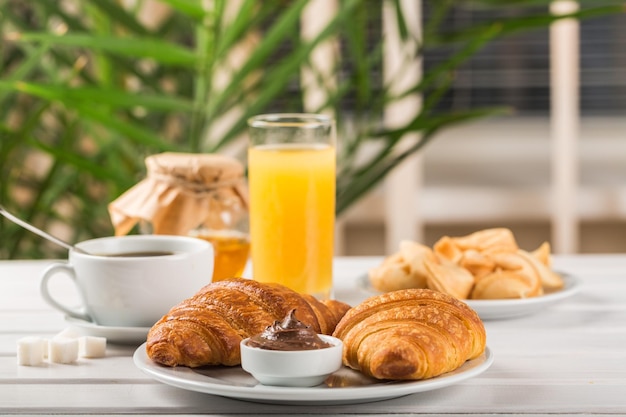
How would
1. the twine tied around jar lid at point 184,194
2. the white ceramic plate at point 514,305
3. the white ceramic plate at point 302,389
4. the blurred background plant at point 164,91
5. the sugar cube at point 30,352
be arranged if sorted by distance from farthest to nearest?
1. the blurred background plant at point 164,91
2. the twine tied around jar lid at point 184,194
3. the white ceramic plate at point 514,305
4. the sugar cube at point 30,352
5. the white ceramic plate at point 302,389

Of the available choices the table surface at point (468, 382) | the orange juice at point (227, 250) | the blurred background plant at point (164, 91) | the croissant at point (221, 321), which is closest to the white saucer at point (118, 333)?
the table surface at point (468, 382)

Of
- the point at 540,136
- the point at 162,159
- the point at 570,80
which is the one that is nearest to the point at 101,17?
the point at 162,159

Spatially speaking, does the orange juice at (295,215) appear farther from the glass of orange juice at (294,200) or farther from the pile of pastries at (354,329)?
the pile of pastries at (354,329)

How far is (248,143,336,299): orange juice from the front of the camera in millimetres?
1071

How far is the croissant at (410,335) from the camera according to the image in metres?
0.70

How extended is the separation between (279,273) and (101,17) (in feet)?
3.51

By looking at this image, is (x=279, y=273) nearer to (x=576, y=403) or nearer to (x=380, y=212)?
(x=576, y=403)

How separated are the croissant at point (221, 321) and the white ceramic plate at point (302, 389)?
0.5 inches

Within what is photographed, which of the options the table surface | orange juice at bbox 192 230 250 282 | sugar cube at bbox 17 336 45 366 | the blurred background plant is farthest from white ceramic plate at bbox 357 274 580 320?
the blurred background plant

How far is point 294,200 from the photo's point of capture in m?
1.07

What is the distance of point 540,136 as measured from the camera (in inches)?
140

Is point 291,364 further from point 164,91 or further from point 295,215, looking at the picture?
→ point 164,91

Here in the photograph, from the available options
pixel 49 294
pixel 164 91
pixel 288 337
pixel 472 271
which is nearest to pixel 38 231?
pixel 49 294

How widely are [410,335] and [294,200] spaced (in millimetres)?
384
